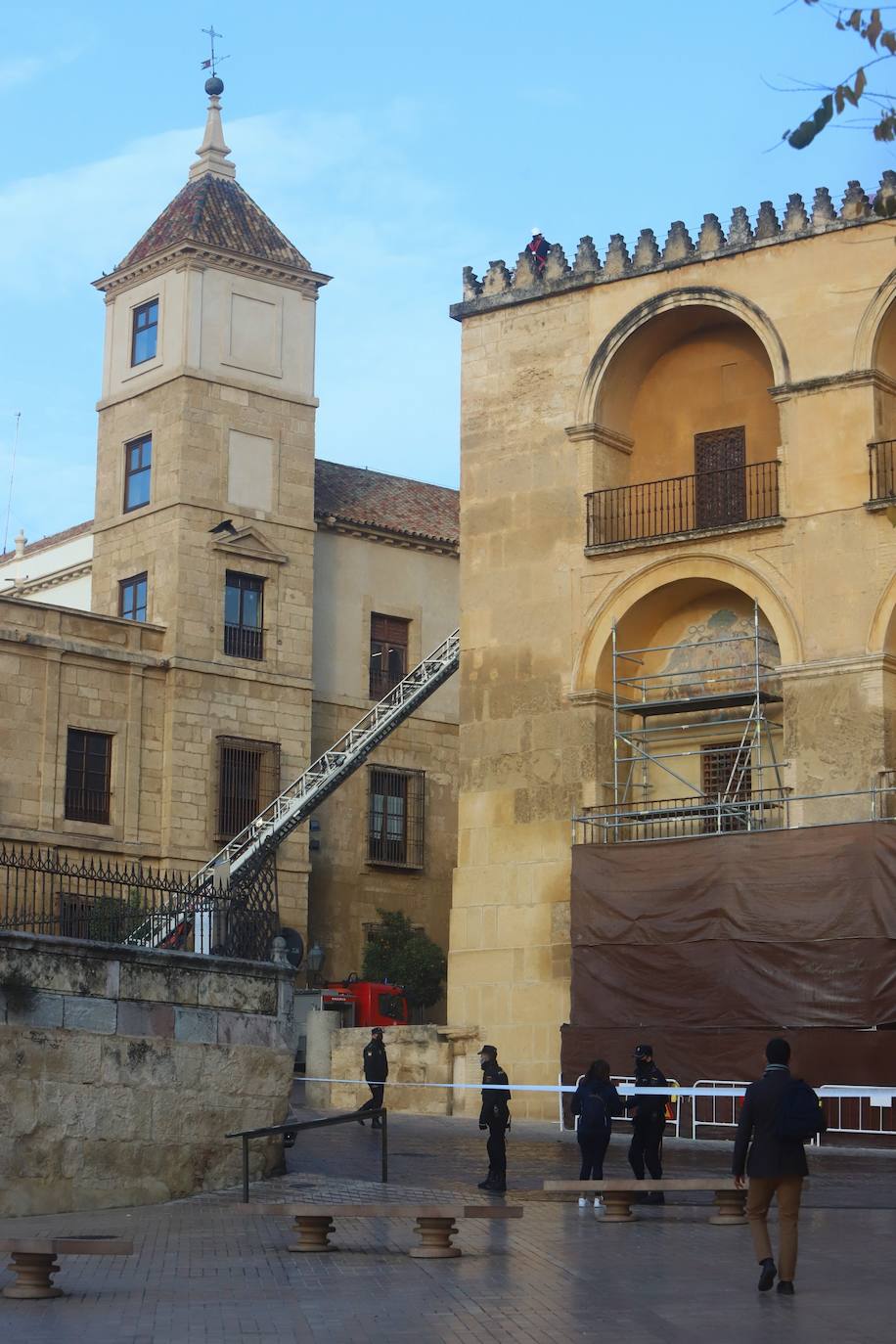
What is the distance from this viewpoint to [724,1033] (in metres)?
28.4

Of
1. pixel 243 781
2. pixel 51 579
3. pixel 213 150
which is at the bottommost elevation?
pixel 243 781

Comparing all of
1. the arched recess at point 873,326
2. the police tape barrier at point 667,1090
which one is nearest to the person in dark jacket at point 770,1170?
the police tape barrier at point 667,1090

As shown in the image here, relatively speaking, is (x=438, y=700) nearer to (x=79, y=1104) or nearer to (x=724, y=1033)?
(x=724, y=1033)

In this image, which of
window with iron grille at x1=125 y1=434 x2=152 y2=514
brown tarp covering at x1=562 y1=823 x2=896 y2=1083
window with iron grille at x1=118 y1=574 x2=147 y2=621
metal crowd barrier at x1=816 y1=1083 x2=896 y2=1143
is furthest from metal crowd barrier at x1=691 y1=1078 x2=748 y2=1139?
window with iron grille at x1=125 y1=434 x2=152 y2=514

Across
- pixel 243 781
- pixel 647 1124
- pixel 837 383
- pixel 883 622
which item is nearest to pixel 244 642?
pixel 243 781

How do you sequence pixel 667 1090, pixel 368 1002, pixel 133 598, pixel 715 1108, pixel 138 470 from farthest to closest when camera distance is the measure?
1. pixel 138 470
2. pixel 133 598
3. pixel 368 1002
4. pixel 715 1108
5. pixel 667 1090

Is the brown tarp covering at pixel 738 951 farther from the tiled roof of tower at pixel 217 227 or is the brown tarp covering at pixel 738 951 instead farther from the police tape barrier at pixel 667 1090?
the tiled roof of tower at pixel 217 227

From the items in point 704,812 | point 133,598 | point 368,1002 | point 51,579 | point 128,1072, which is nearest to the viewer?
point 128,1072

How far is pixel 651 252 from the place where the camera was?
32.6 meters

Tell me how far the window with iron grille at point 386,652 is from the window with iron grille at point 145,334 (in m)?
7.16

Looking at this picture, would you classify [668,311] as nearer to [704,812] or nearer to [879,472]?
[879,472]

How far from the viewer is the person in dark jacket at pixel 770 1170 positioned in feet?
41.8

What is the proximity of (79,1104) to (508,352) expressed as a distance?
18353mm

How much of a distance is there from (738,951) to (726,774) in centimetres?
398
